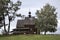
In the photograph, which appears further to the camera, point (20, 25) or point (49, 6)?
point (20, 25)

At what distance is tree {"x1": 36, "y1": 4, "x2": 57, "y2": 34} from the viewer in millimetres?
75619

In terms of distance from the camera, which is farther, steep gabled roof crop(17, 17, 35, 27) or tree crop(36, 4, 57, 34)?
steep gabled roof crop(17, 17, 35, 27)

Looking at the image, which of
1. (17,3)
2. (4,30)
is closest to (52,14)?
(17,3)

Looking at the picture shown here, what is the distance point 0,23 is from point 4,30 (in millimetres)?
3919

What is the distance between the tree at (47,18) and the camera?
7562 centimetres

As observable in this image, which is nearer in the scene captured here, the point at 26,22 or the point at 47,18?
the point at 47,18

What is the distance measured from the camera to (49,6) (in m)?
79.9

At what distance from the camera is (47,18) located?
76750 mm

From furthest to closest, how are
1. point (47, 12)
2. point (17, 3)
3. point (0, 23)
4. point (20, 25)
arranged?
point (20, 25) → point (47, 12) → point (17, 3) → point (0, 23)

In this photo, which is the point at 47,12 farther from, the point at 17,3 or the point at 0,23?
the point at 0,23

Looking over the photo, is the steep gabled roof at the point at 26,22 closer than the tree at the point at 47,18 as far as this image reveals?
No

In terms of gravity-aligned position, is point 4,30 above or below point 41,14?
below

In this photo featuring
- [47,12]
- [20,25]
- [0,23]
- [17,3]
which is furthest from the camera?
[20,25]

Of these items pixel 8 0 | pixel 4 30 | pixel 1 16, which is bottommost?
pixel 4 30
